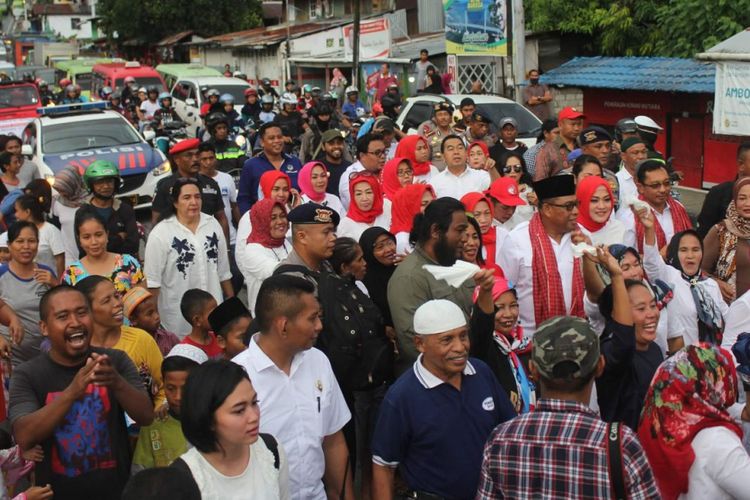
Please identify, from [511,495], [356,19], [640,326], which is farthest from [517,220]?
[356,19]

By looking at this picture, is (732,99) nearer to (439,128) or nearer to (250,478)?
(439,128)

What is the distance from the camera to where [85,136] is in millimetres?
15930

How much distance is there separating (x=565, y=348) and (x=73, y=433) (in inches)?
89.2

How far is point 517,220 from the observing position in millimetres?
8430

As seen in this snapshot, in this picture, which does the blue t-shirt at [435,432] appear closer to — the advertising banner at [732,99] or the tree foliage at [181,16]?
the advertising banner at [732,99]

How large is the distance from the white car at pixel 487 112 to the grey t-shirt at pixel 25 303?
30.4 feet

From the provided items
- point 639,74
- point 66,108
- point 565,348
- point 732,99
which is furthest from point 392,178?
point 639,74

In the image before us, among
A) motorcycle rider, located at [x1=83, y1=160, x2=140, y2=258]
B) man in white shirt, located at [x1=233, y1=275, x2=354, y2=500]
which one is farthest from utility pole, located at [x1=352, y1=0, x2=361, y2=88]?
man in white shirt, located at [x1=233, y1=275, x2=354, y2=500]

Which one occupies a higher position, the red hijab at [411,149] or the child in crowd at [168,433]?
the red hijab at [411,149]

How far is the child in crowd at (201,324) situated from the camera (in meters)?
6.08

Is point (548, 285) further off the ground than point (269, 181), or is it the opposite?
point (269, 181)

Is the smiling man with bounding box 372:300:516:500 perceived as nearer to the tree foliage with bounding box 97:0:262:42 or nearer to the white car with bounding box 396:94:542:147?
the white car with bounding box 396:94:542:147

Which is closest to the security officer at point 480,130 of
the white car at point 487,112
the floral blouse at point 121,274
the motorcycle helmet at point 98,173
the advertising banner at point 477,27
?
the white car at point 487,112

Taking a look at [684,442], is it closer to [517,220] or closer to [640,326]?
[640,326]
